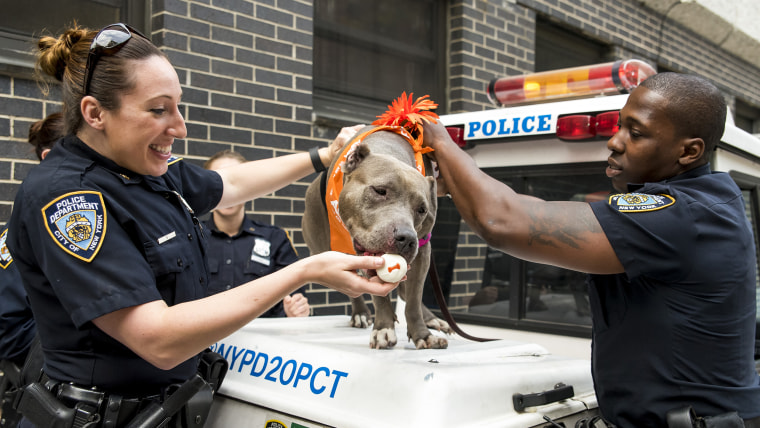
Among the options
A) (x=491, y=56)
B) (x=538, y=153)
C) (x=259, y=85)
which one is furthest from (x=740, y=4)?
(x=538, y=153)

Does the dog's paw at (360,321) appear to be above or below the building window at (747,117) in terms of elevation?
below

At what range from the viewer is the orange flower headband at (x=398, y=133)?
2760 millimetres

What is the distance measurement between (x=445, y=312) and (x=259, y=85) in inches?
141

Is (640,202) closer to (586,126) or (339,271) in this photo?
(339,271)

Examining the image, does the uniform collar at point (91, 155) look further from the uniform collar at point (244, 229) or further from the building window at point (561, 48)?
the building window at point (561, 48)

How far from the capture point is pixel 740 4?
1196 cm

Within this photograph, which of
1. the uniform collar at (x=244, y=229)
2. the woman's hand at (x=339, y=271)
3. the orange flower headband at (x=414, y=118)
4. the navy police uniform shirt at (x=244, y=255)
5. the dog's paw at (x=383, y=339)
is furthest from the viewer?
the uniform collar at (x=244, y=229)

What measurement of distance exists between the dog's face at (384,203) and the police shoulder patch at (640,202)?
711mm

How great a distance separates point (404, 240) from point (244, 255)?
7.46ft

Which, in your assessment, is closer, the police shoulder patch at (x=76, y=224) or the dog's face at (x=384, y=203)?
the police shoulder patch at (x=76, y=224)

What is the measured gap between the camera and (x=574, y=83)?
3.53m

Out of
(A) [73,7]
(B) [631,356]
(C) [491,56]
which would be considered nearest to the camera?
(B) [631,356]

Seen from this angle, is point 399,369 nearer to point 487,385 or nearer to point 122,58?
point 487,385

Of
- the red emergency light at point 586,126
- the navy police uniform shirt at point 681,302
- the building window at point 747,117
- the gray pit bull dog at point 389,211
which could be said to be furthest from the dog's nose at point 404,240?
the building window at point 747,117
